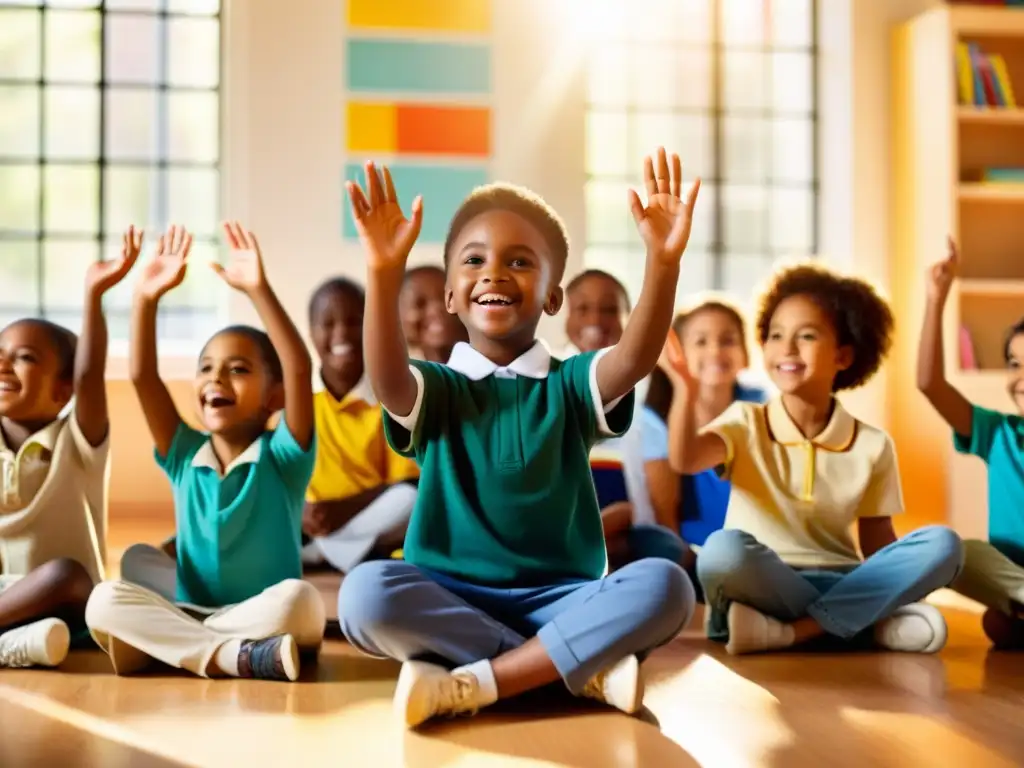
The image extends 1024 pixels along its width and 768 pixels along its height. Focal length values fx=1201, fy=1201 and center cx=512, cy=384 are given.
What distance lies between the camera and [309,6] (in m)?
4.68

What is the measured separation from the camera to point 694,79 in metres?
5.44

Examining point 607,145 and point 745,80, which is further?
point 745,80

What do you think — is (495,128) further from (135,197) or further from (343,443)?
(343,443)

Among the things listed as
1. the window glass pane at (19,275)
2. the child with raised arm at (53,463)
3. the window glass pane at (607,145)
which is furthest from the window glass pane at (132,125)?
the child with raised arm at (53,463)

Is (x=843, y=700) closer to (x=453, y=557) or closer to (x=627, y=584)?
(x=627, y=584)

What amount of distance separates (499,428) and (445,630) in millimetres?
292

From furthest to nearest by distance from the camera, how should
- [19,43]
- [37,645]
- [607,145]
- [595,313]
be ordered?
[607,145], [19,43], [595,313], [37,645]

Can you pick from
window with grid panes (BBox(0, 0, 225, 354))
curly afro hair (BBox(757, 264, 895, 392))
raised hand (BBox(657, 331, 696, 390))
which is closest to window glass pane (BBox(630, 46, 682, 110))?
window with grid panes (BBox(0, 0, 225, 354))

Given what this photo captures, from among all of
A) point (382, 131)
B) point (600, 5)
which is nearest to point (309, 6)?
point (382, 131)

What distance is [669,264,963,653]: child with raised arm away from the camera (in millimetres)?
2031

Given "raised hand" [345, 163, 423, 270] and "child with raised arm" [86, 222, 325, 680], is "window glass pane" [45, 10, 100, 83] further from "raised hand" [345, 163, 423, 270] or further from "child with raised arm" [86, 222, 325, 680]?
"raised hand" [345, 163, 423, 270]

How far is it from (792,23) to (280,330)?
4.15 m

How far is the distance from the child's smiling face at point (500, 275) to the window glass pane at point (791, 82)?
403 centimetres

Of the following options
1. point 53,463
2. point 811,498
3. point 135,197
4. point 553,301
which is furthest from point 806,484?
point 135,197
